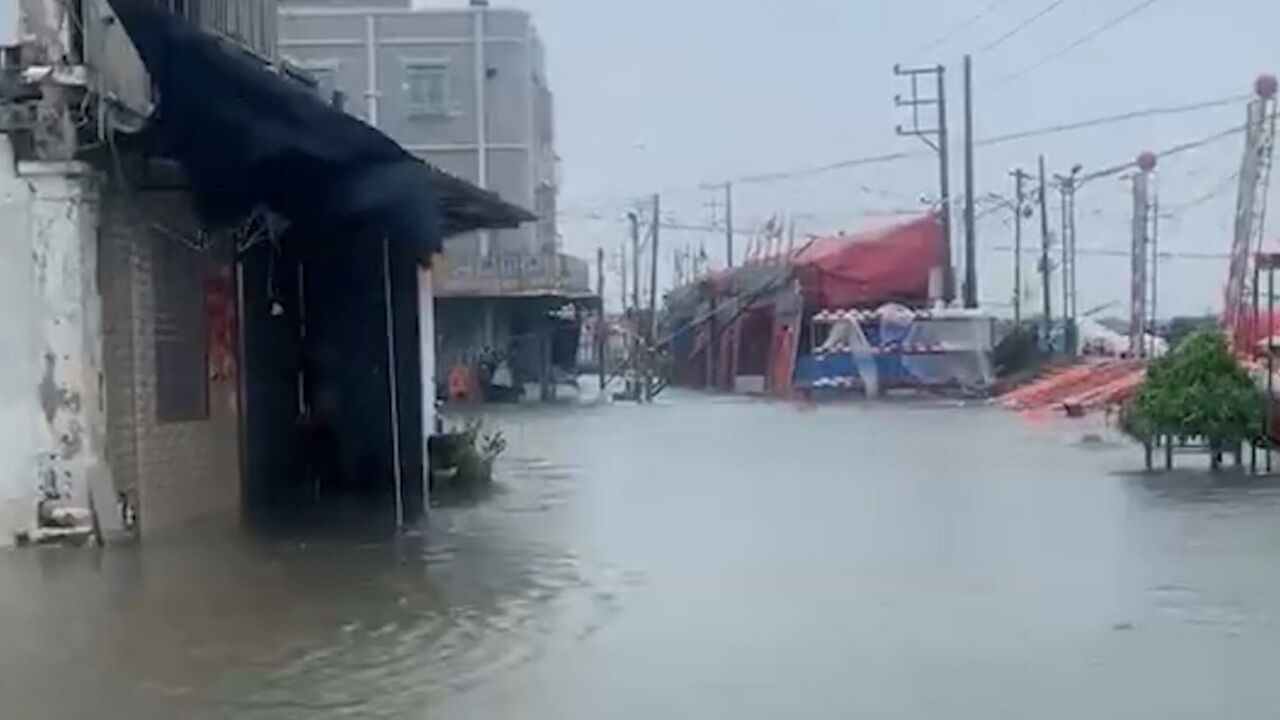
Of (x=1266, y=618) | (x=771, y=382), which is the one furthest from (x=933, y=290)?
(x=1266, y=618)

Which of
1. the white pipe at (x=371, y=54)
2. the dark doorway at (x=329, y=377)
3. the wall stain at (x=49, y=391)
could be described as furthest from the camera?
the white pipe at (x=371, y=54)

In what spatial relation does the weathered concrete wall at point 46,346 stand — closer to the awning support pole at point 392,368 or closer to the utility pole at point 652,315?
the awning support pole at point 392,368

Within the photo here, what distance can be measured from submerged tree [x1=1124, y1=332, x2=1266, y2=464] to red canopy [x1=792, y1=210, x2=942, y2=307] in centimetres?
3520

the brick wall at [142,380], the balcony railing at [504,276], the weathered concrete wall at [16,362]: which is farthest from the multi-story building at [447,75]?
the weathered concrete wall at [16,362]

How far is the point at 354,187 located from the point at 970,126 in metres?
50.0

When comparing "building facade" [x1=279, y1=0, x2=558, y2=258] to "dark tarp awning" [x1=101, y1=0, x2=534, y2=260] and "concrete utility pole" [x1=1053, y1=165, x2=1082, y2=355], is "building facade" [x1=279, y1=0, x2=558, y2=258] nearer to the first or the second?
"concrete utility pole" [x1=1053, y1=165, x2=1082, y2=355]

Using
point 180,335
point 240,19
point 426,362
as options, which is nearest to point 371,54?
point 426,362

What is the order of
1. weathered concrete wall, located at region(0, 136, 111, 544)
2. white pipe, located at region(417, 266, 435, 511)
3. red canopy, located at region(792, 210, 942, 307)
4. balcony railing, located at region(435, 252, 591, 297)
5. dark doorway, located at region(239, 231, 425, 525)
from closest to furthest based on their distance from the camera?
1. weathered concrete wall, located at region(0, 136, 111, 544)
2. dark doorway, located at region(239, 231, 425, 525)
3. white pipe, located at region(417, 266, 435, 511)
4. balcony railing, located at region(435, 252, 591, 297)
5. red canopy, located at region(792, 210, 942, 307)

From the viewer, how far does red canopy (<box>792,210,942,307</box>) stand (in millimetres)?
59344

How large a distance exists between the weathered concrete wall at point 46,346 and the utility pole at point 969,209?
46.2 m

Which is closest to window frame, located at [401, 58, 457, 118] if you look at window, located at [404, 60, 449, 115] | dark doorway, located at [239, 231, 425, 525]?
window, located at [404, 60, 449, 115]

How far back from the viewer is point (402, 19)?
64750 millimetres

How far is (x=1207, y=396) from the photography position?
23.2m

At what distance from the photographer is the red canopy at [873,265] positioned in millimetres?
59344
